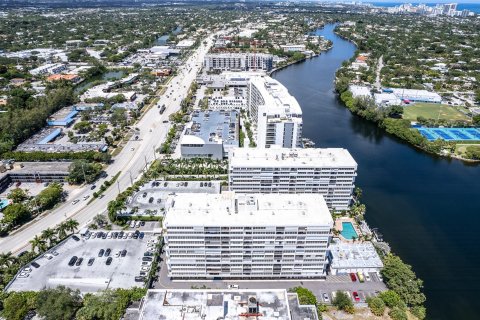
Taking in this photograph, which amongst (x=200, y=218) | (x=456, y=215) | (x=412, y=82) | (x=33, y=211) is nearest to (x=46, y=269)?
(x=33, y=211)

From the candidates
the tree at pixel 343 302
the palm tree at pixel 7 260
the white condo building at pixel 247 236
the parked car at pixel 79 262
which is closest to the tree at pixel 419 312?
the tree at pixel 343 302

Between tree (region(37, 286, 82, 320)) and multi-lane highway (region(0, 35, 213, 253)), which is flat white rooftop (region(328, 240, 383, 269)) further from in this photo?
multi-lane highway (region(0, 35, 213, 253))

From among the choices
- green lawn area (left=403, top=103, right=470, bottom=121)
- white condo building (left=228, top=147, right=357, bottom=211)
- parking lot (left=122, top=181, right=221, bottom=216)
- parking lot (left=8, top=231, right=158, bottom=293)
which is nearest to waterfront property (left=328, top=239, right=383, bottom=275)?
white condo building (left=228, top=147, right=357, bottom=211)

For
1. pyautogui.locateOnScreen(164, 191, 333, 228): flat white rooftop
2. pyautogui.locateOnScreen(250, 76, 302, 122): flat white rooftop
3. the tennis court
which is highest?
pyautogui.locateOnScreen(250, 76, 302, 122): flat white rooftop

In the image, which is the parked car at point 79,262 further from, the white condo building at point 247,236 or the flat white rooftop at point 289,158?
the flat white rooftop at point 289,158

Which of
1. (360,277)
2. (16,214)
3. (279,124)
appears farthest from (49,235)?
(279,124)

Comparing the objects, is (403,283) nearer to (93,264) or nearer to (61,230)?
(93,264)
